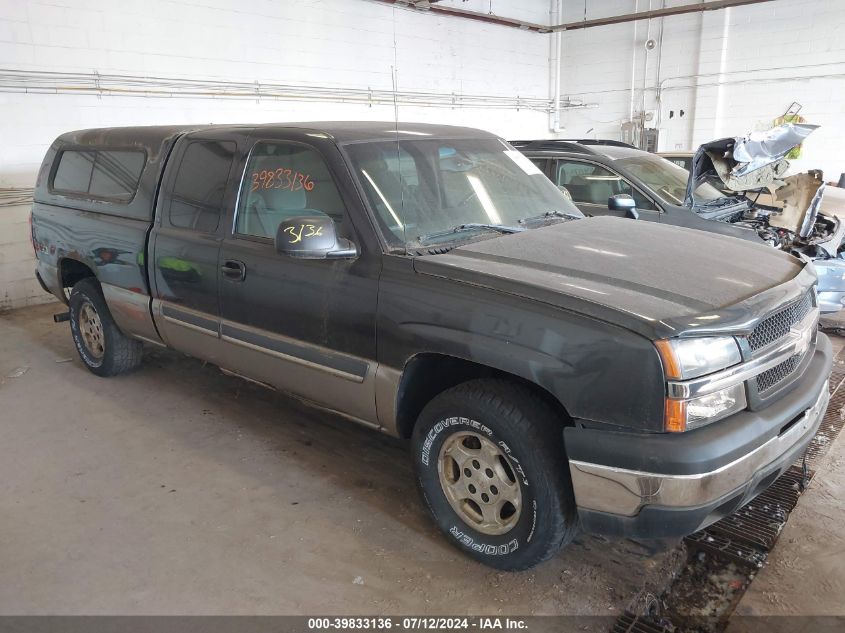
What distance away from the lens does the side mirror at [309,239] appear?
2.80 metres

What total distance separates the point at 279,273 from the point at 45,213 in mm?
2822

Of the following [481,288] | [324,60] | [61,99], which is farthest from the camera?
[324,60]

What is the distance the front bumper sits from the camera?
2111 millimetres

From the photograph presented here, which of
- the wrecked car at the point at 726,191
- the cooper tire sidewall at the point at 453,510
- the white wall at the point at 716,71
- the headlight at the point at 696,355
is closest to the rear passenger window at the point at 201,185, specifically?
the cooper tire sidewall at the point at 453,510

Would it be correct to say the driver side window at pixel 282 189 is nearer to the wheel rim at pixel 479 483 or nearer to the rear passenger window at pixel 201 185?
the rear passenger window at pixel 201 185

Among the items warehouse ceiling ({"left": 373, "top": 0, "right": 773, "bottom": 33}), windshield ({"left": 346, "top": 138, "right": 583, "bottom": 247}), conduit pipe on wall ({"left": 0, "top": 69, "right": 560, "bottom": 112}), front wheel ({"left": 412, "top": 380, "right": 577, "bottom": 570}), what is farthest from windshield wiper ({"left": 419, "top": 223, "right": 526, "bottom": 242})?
warehouse ceiling ({"left": 373, "top": 0, "right": 773, "bottom": 33})

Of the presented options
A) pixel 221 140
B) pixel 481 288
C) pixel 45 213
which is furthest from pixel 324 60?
pixel 481 288

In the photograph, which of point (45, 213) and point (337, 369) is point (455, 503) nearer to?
point (337, 369)

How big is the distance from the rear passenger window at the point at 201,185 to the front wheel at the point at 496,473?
1.79 m

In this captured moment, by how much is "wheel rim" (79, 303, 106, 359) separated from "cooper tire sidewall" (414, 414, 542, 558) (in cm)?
313

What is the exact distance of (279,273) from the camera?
3223 mm

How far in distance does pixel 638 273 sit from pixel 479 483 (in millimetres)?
1045

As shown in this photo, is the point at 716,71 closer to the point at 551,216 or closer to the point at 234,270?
the point at 551,216

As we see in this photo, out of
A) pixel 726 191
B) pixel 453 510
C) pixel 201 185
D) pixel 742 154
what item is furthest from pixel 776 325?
pixel 726 191
